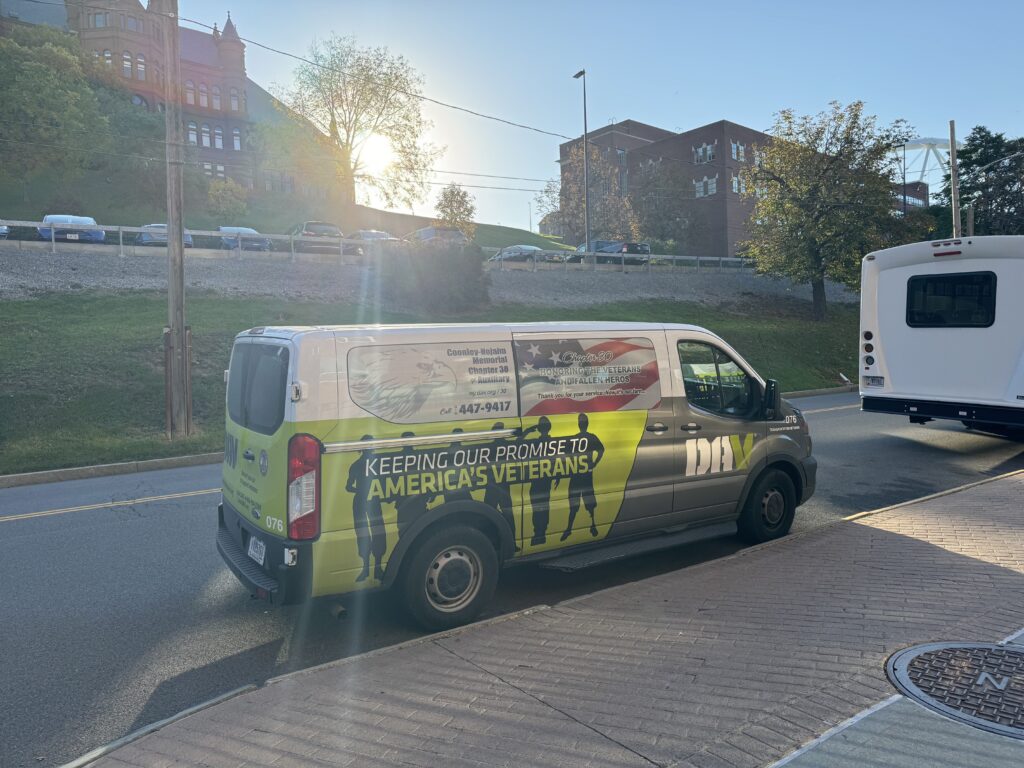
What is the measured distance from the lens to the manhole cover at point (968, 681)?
330 cm

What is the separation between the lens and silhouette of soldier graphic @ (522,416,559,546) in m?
5.12

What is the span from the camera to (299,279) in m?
27.9

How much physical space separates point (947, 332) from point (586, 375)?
814 cm

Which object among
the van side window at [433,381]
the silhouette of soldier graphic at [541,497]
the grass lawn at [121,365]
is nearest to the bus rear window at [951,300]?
the silhouette of soldier graphic at [541,497]

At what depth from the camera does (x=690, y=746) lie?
309 centimetres

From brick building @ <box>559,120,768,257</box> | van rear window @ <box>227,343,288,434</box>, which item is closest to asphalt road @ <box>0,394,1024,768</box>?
van rear window @ <box>227,343,288,434</box>

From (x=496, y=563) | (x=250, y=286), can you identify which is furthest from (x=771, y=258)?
(x=496, y=563)

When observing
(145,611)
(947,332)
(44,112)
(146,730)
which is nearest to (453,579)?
(146,730)

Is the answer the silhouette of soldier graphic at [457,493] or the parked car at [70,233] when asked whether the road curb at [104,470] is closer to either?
the silhouette of soldier graphic at [457,493]

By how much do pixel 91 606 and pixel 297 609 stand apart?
62.5 inches

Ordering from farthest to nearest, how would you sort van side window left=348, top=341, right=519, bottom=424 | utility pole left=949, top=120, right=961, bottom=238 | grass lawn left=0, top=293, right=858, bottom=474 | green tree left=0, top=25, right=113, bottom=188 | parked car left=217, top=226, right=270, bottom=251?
green tree left=0, top=25, right=113, bottom=188
parked car left=217, top=226, right=270, bottom=251
utility pole left=949, top=120, right=961, bottom=238
grass lawn left=0, top=293, right=858, bottom=474
van side window left=348, top=341, right=519, bottom=424

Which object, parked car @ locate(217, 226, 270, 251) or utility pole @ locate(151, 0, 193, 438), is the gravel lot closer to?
parked car @ locate(217, 226, 270, 251)

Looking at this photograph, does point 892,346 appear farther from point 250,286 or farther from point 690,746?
point 250,286

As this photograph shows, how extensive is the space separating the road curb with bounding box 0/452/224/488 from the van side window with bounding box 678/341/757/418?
7719mm
